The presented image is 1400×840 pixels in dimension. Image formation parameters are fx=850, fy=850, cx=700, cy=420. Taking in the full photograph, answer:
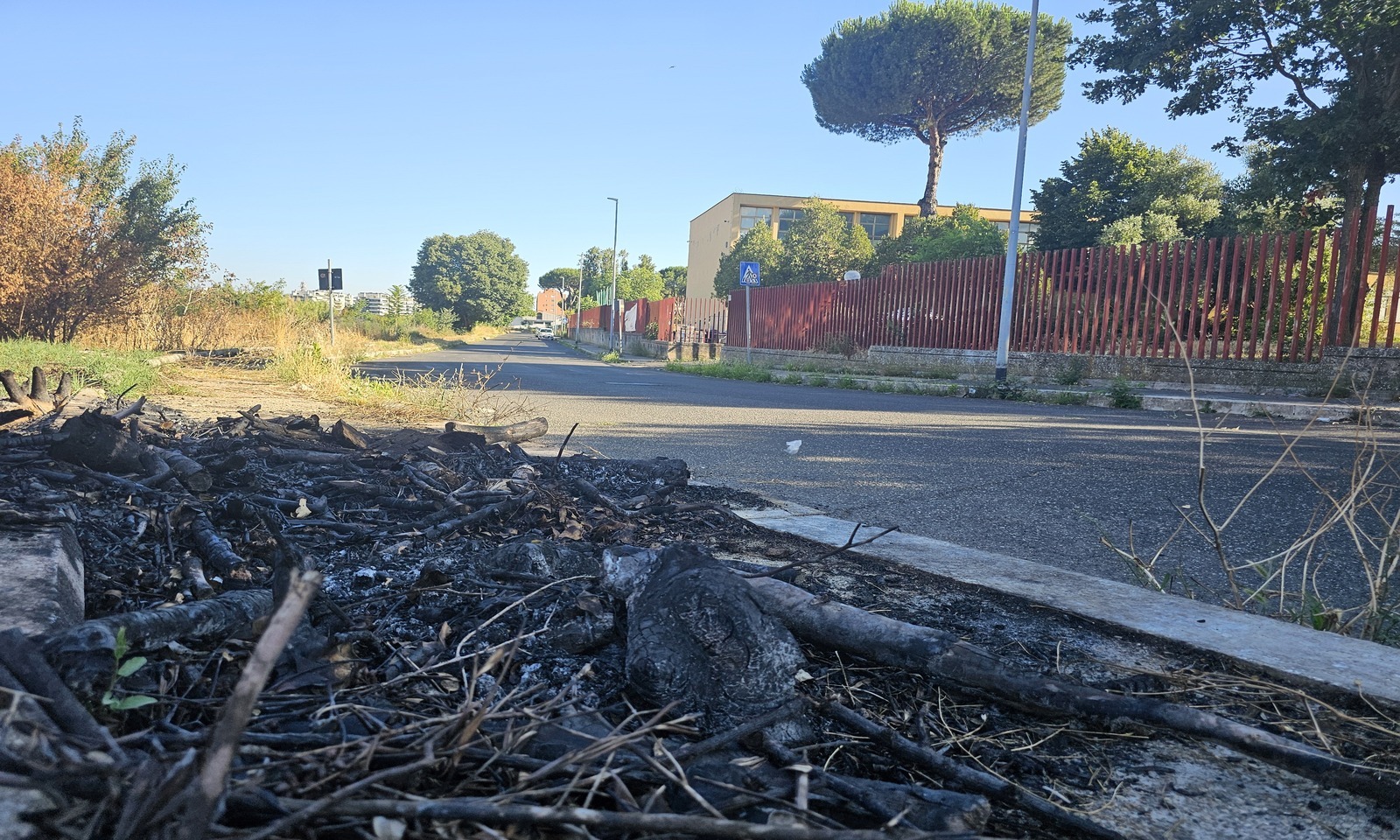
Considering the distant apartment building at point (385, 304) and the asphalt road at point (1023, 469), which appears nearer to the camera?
the asphalt road at point (1023, 469)

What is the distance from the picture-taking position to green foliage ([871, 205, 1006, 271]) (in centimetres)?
2964

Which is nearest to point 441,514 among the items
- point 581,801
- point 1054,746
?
point 581,801

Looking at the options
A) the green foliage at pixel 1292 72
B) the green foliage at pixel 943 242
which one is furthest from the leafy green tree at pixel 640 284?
the green foliage at pixel 1292 72

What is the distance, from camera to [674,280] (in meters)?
111

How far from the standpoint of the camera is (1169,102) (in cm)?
1700

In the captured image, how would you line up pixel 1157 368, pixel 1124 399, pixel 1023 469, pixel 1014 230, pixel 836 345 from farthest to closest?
pixel 836 345 < pixel 1014 230 < pixel 1157 368 < pixel 1124 399 < pixel 1023 469

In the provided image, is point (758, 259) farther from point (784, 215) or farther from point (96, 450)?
point (96, 450)

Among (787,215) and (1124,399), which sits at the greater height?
(787,215)

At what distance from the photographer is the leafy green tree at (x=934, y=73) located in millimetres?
39906

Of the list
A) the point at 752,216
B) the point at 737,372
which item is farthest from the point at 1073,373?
the point at 752,216

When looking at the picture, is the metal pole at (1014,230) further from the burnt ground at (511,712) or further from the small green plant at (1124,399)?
the burnt ground at (511,712)

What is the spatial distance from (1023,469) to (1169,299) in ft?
35.8

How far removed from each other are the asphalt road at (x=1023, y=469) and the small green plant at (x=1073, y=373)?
3.51m

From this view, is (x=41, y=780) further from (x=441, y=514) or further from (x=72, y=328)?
(x=72, y=328)
